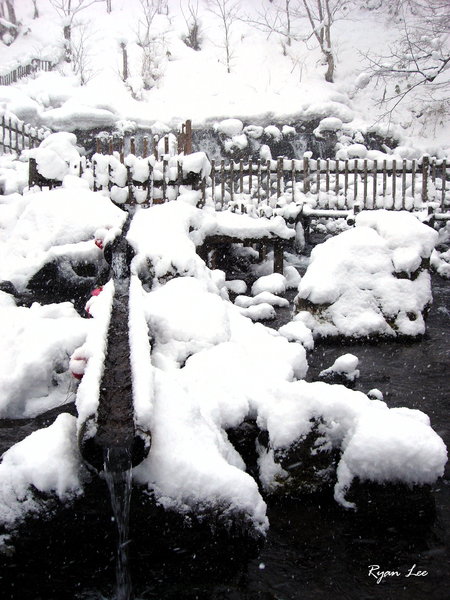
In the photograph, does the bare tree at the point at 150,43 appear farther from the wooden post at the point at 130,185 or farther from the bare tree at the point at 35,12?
the wooden post at the point at 130,185

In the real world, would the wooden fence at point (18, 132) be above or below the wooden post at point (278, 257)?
above

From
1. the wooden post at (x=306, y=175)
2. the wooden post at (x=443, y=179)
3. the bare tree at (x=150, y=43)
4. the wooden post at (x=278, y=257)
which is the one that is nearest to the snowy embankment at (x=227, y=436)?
the wooden post at (x=278, y=257)

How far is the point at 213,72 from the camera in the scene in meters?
28.6

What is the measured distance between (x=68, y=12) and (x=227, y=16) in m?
10.3

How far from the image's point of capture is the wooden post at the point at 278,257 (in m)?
9.33

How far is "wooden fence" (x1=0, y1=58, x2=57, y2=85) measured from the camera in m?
26.1

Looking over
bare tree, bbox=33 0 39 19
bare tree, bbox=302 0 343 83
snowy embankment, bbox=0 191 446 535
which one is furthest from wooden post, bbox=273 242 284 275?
bare tree, bbox=33 0 39 19

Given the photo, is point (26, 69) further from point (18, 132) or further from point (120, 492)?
point (120, 492)

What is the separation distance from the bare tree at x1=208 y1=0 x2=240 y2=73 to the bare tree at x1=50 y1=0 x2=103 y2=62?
8.48 metres

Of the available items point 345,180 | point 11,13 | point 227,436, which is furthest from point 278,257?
point 11,13

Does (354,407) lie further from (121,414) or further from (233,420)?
(121,414)

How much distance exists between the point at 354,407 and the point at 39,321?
339cm

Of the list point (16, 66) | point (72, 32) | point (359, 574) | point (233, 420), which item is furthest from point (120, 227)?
point (72, 32)

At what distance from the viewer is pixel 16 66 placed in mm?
26234
